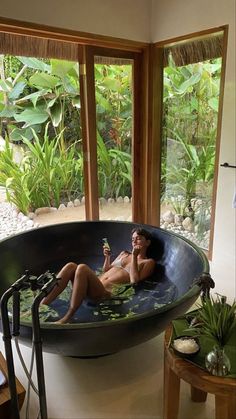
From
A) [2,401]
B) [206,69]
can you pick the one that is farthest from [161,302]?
[206,69]

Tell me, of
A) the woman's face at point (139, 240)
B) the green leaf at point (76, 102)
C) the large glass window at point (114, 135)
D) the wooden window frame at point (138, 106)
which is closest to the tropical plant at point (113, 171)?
the large glass window at point (114, 135)

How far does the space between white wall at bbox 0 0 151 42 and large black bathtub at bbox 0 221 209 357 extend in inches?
73.4

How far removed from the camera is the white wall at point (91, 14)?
2.92 metres

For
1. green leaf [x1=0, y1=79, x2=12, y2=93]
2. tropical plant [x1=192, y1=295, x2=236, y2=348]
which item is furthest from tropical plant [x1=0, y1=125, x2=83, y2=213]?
tropical plant [x1=192, y1=295, x2=236, y2=348]

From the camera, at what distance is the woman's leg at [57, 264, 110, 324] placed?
92.2 inches

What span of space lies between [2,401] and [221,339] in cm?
114

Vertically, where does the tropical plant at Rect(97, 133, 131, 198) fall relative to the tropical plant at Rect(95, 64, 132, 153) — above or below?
below

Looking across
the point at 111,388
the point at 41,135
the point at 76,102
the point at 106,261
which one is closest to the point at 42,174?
the point at 41,135

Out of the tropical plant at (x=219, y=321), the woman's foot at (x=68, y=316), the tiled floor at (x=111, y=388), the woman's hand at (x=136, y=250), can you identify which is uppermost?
the tropical plant at (x=219, y=321)

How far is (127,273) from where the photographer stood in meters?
2.80

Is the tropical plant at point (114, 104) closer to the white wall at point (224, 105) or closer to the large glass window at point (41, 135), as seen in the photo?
the large glass window at point (41, 135)

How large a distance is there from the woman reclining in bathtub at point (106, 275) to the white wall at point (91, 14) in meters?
2.04

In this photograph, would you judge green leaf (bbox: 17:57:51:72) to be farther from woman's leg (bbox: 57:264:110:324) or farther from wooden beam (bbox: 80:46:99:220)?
woman's leg (bbox: 57:264:110:324)

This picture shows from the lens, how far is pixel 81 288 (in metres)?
2.38
